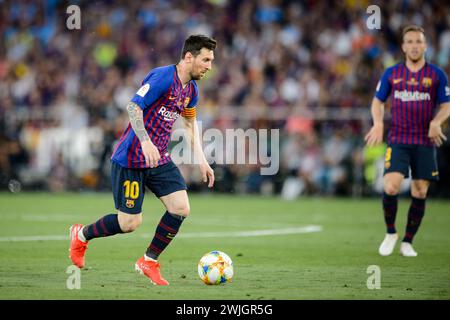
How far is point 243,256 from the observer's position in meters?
11.0

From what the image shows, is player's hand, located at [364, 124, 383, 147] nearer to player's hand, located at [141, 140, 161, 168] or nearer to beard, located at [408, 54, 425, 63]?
beard, located at [408, 54, 425, 63]

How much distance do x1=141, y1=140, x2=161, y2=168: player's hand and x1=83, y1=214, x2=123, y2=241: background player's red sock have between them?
0.90 metres

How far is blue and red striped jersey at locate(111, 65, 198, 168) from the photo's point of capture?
8.48 m

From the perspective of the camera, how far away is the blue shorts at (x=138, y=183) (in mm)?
8672

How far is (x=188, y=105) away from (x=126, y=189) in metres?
1.12

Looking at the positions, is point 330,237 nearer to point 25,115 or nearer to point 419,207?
point 419,207

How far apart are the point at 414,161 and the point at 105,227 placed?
4.47 meters

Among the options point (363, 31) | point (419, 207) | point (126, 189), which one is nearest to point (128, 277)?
point (126, 189)

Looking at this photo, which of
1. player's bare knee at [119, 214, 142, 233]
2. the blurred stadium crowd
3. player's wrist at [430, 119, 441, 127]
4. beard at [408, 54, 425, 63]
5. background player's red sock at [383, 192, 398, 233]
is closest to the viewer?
player's bare knee at [119, 214, 142, 233]

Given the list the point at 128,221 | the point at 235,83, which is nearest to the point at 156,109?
the point at 128,221

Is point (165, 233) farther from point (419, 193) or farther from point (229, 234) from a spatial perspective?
point (229, 234)

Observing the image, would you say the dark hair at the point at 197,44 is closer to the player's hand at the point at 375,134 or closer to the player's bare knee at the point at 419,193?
the player's hand at the point at 375,134

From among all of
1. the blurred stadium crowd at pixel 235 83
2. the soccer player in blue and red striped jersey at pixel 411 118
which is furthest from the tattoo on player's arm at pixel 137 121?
the blurred stadium crowd at pixel 235 83

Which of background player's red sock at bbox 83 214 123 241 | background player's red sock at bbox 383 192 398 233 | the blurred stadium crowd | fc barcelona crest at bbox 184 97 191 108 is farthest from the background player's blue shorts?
the blurred stadium crowd
